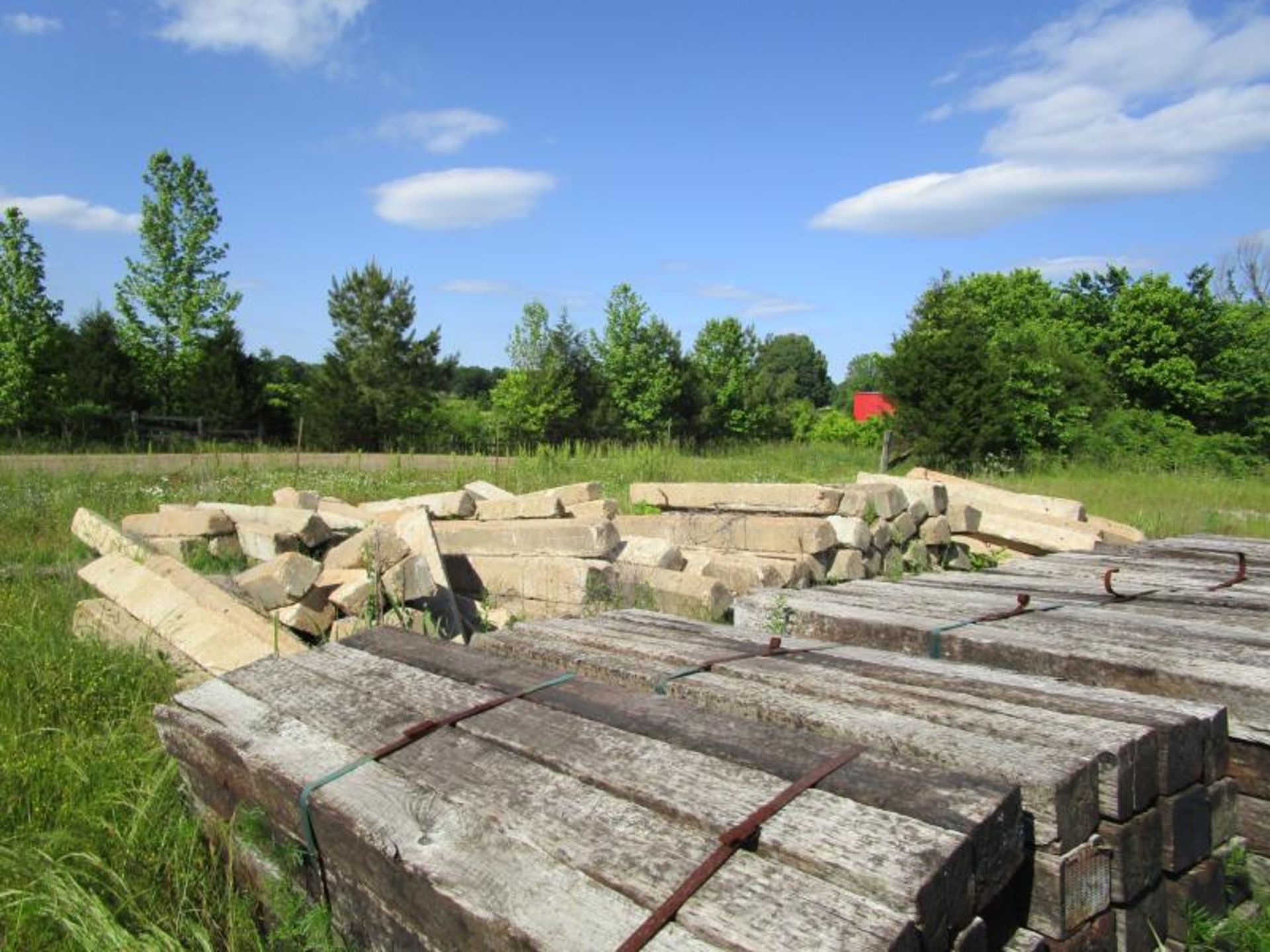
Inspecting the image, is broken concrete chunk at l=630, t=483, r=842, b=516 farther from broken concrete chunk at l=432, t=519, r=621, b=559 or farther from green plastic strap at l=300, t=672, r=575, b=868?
green plastic strap at l=300, t=672, r=575, b=868

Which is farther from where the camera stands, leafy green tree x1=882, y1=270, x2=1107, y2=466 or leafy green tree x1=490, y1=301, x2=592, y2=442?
leafy green tree x1=490, y1=301, x2=592, y2=442

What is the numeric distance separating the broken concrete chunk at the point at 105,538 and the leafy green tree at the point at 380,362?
25710mm

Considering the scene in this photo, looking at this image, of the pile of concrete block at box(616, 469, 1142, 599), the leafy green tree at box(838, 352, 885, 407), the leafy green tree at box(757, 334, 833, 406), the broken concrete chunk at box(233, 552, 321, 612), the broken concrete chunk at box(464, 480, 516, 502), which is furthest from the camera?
the leafy green tree at box(757, 334, 833, 406)

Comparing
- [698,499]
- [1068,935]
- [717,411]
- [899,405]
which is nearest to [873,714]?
[1068,935]

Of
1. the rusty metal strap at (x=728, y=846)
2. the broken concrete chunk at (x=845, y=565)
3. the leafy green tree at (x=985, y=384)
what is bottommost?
the broken concrete chunk at (x=845, y=565)

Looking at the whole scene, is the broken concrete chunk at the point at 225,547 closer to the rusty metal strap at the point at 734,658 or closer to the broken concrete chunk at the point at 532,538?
the broken concrete chunk at the point at 532,538

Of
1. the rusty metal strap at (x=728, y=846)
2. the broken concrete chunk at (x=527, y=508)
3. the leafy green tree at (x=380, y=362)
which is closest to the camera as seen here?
the rusty metal strap at (x=728, y=846)

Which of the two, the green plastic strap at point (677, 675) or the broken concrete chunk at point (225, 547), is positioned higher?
the green plastic strap at point (677, 675)

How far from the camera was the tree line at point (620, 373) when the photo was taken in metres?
24.7

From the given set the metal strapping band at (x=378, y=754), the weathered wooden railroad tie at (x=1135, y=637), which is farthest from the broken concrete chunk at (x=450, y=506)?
the metal strapping band at (x=378, y=754)

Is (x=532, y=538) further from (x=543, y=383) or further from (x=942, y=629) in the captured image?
(x=543, y=383)

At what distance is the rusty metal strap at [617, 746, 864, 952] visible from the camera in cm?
143

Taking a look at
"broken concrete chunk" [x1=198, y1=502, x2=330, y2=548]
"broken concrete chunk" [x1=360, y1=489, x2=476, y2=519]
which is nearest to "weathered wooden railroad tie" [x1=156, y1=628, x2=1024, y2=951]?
"broken concrete chunk" [x1=198, y1=502, x2=330, y2=548]

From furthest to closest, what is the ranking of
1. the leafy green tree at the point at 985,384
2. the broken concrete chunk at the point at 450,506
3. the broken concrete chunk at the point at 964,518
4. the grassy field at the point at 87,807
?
the leafy green tree at the point at 985,384 < the broken concrete chunk at the point at 964,518 < the broken concrete chunk at the point at 450,506 < the grassy field at the point at 87,807
